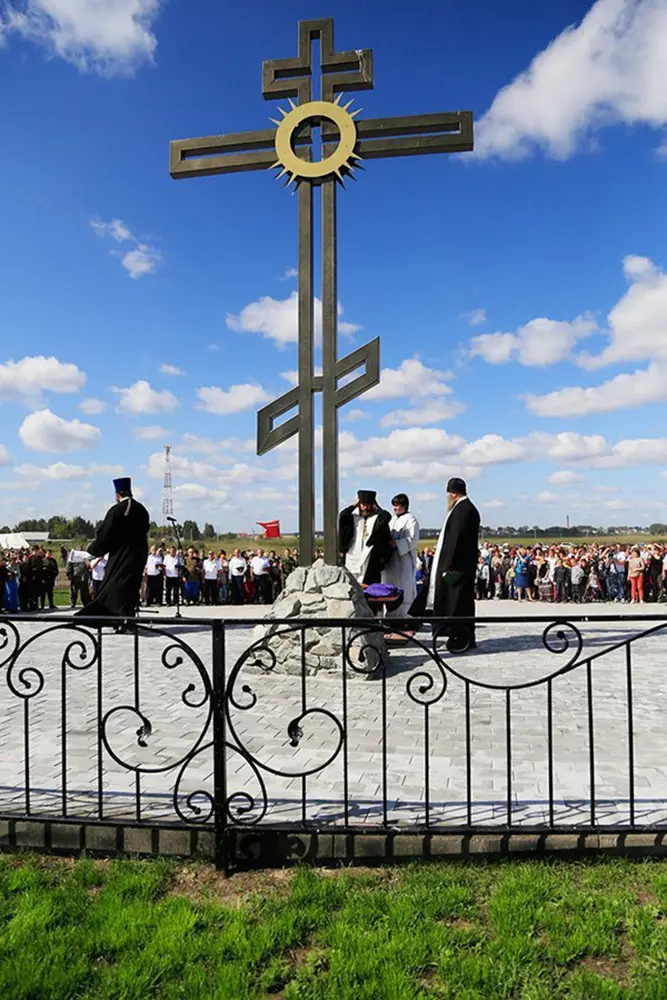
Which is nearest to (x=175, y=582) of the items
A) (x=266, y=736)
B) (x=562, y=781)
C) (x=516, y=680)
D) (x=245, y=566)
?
(x=245, y=566)

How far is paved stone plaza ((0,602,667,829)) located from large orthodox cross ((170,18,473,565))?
2456 millimetres

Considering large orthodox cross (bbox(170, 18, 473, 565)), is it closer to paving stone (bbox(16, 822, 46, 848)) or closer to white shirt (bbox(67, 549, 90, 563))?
paving stone (bbox(16, 822, 46, 848))

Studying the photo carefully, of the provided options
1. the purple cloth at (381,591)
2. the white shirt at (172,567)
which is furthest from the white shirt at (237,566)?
the purple cloth at (381,591)

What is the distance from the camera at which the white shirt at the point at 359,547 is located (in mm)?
9859

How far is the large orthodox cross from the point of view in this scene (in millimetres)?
8078

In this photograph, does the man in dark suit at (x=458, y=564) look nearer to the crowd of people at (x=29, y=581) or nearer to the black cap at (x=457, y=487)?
the black cap at (x=457, y=487)

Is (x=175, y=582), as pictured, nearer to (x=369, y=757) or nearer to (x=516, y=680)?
(x=516, y=680)

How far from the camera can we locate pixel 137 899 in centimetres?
309

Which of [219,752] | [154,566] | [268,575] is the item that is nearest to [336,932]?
[219,752]

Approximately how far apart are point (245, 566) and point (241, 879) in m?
16.3

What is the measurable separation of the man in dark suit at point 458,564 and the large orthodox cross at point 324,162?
5.62ft

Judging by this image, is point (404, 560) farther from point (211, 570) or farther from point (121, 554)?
point (211, 570)

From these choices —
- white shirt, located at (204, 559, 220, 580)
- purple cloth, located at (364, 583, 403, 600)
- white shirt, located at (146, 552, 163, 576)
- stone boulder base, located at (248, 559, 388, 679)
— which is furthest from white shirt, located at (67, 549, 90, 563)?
stone boulder base, located at (248, 559, 388, 679)

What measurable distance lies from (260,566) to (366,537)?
10.0m
